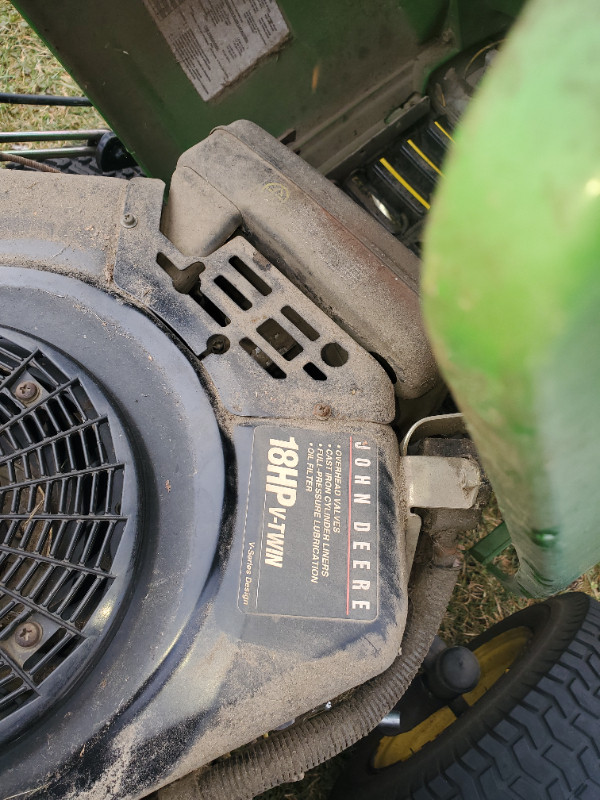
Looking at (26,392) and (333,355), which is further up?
(26,392)

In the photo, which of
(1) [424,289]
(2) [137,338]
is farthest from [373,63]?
(1) [424,289]

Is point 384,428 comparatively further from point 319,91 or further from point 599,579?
point 599,579

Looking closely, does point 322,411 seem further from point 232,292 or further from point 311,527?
point 232,292

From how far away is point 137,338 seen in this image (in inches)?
40.7

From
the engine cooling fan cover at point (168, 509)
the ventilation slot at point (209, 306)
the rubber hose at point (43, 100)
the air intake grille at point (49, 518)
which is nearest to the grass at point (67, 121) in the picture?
the rubber hose at point (43, 100)

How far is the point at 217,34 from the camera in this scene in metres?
1.44

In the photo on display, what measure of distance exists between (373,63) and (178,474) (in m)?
1.24

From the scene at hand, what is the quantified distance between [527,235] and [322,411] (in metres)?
0.62

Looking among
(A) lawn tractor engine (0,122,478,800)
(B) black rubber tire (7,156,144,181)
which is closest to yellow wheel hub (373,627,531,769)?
(A) lawn tractor engine (0,122,478,800)

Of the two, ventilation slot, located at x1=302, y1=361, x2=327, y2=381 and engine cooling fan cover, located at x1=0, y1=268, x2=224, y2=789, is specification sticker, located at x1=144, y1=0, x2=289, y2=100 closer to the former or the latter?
engine cooling fan cover, located at x1=0, y1=268, x2=224, y2=789

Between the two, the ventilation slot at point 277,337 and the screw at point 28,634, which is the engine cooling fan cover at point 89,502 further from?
the ventilation slot at point 277,337

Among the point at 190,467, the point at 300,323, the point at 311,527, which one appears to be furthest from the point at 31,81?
the point at 311,527

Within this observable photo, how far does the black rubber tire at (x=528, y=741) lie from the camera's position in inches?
42.1

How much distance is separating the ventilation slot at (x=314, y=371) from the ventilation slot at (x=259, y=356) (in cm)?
4
